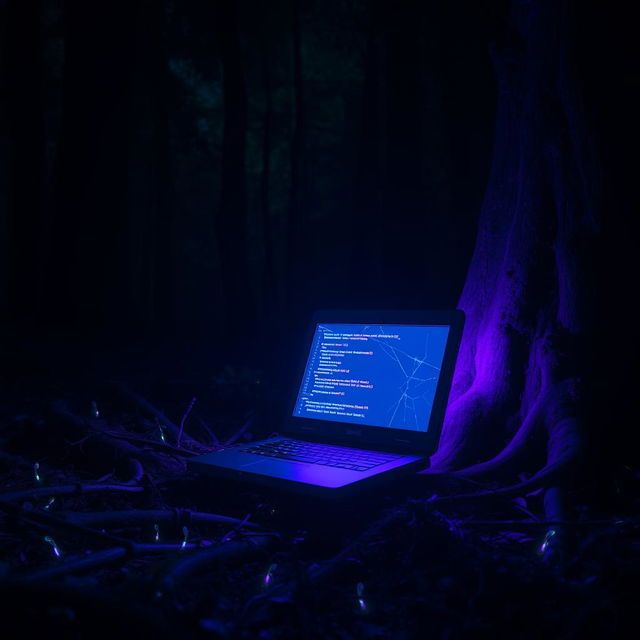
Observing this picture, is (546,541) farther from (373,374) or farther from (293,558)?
(373,374)

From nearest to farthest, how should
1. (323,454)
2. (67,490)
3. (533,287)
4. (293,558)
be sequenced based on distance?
(293,558) < (67,490) < (323,454) < (533,287)

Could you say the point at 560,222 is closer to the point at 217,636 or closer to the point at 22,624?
the point at 217,636

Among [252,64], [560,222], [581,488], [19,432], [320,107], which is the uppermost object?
[252,64]

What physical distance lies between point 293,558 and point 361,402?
1131mm

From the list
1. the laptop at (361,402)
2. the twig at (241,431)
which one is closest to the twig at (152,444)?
the twig at (241,431)

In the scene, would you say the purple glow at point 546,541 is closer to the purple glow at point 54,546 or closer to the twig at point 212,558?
the twig at point 212,558

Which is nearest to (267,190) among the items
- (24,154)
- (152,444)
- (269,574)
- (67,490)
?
(24,154)

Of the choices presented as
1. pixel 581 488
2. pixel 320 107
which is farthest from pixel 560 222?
pixel 320 107

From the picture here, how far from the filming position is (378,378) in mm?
2727

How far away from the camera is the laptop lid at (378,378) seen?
252cm

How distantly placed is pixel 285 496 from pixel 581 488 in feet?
4.20

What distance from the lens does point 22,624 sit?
118cm

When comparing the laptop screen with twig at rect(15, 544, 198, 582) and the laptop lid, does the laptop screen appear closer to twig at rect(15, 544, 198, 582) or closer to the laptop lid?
the laptop lid

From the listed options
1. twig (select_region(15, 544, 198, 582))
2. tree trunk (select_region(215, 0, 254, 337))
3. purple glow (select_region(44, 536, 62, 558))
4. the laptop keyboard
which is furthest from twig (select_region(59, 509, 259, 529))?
tree trunk (select_region(215, 0, 254, 337))
